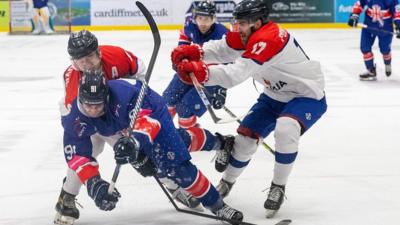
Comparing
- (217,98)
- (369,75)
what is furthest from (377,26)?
(217,98)

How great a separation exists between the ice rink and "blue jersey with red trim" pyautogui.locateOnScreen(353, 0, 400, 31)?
522mm

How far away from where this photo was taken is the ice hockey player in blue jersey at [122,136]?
2750 millimetres

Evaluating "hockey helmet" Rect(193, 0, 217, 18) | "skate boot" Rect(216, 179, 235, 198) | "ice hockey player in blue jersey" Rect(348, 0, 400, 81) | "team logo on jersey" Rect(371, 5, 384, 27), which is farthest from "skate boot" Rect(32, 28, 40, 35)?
"skate boot" Rect(216, 179, 235, 198)

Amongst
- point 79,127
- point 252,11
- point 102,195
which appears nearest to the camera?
point 102,195

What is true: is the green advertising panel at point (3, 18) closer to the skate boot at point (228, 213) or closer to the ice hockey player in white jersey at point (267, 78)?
the ice hockey player in white jersey at point (267, 78)

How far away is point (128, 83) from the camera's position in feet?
9.57

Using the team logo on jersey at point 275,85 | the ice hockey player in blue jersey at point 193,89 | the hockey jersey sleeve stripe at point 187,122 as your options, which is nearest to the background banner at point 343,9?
the ice hockey player in blue jersey at point 193,89

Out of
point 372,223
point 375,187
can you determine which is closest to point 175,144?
point 372,223

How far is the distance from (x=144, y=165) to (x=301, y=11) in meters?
9.79

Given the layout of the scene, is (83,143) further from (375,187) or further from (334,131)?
(334,131)

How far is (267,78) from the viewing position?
337 centimetres

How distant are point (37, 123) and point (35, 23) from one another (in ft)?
23.2

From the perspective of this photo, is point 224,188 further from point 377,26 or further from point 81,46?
point 377,26

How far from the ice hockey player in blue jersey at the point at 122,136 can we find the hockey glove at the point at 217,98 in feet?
4.24
